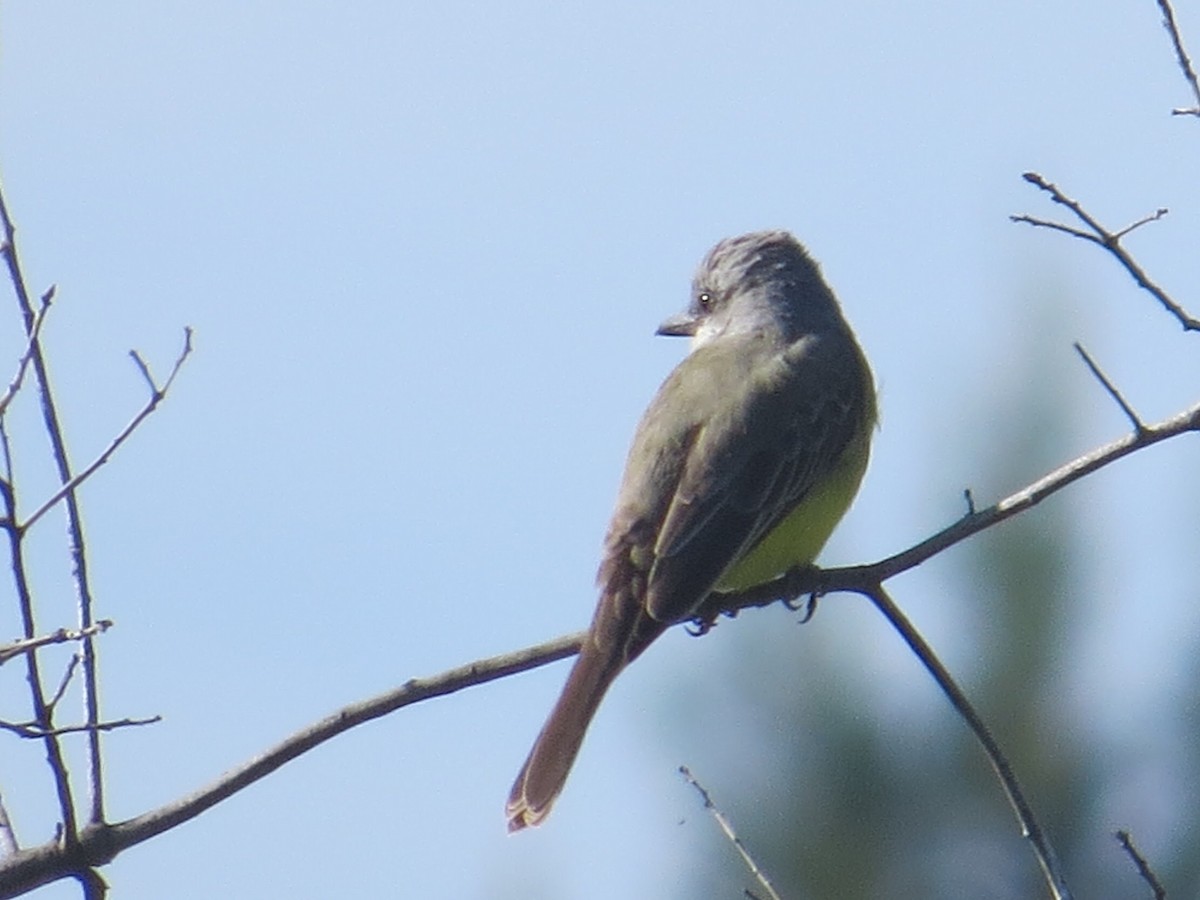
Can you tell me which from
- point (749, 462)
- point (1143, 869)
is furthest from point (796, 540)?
point (1143, 869)

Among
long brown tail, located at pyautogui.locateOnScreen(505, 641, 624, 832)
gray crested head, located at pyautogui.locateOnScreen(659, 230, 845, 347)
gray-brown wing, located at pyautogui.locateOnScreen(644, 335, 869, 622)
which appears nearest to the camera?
long brown tail, located at pyautogui.locateOnScreen(505, 641, 624, 832)

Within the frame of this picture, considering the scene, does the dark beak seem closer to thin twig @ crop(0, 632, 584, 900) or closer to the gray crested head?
the gray crested head

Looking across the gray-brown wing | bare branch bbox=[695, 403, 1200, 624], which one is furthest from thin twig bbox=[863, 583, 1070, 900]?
the gray-brown wing

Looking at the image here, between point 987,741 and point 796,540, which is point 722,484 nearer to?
point 796,540

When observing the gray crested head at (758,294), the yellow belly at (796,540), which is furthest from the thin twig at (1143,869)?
the gray crested head at (758,294)

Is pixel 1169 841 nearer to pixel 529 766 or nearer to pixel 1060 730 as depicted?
pixel 1060 730

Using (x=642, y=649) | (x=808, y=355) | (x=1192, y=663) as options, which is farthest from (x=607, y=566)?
(x=1192, y=663)
